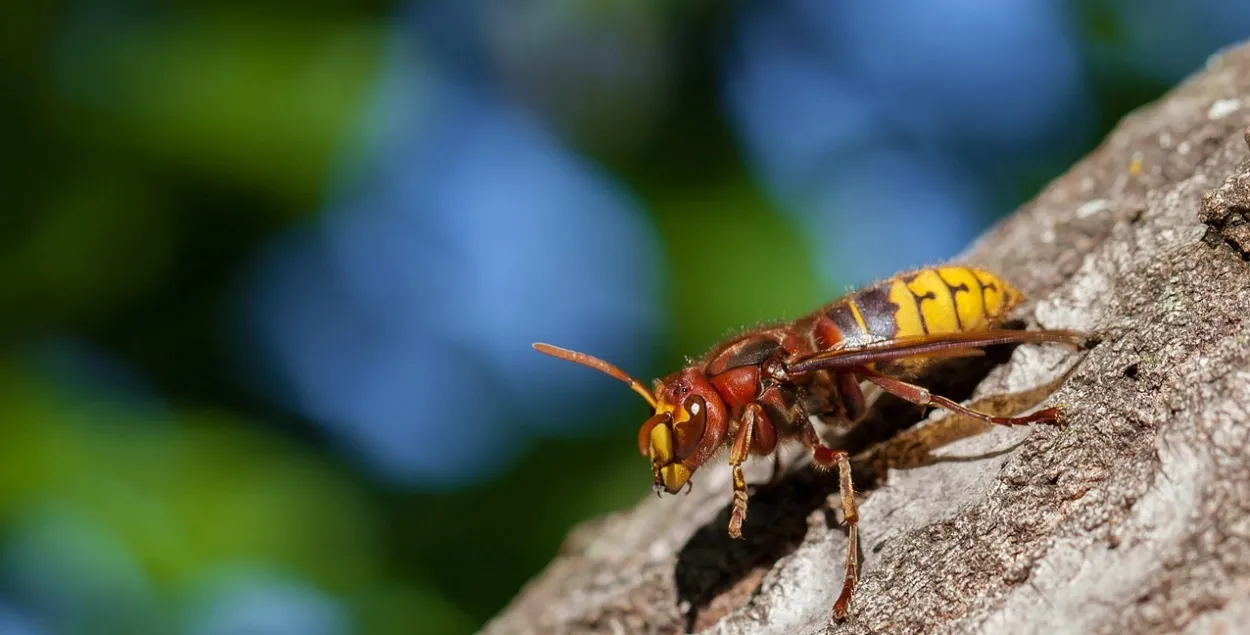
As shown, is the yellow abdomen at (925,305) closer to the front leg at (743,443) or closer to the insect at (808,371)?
the insect at (808,371)

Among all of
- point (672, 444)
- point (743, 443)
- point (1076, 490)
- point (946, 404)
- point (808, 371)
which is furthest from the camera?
point (808, 371)

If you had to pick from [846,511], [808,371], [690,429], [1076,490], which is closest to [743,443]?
[690,429]

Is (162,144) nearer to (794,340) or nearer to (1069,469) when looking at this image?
(794,340)

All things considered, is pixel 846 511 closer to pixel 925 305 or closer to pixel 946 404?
pixel 946 404

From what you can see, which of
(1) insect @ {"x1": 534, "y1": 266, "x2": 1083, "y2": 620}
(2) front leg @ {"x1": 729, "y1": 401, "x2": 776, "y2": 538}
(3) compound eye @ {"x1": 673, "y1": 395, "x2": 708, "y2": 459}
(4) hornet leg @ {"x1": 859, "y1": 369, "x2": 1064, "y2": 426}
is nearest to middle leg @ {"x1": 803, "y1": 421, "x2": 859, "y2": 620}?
(1) insect @ {"x1": 534, "y1": 266, "x2": 1083, "y2": 620}

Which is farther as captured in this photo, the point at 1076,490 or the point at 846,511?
the point at 846,511

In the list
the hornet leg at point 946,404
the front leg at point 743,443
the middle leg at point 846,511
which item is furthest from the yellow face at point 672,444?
the hornet leg at point 946,404

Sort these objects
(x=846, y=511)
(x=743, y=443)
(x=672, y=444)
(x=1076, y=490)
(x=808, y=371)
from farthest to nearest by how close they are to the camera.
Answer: (x=808, y=371), (x=672, y=444), (x=743, y=443), (x=846, y=511), (x=1076, y=490)
